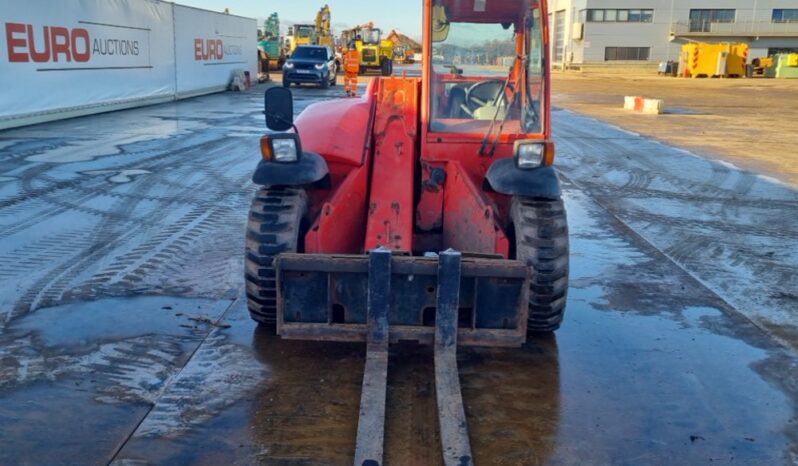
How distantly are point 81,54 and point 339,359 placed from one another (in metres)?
16.2

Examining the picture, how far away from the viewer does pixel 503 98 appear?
17.4ft

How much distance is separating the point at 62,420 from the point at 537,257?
278 cm

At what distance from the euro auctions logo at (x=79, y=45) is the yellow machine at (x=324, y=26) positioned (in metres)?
23.1

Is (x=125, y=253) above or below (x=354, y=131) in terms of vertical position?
below

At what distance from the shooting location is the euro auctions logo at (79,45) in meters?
15.4

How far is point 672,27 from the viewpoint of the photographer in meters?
62.2

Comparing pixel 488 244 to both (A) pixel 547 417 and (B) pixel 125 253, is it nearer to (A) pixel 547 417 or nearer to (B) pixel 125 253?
(A) pixel 547 417

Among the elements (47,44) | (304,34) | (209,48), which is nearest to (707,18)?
(304,34)

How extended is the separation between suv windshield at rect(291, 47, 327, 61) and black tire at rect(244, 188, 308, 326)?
28.7 meters

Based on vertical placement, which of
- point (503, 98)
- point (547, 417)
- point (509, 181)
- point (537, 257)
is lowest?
point (547, 417)

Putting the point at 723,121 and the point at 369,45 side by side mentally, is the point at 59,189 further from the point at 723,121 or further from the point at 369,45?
the point at 369,45

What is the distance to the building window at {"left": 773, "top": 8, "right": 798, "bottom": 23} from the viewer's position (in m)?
61.7

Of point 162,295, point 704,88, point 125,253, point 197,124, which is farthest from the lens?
point 704,88

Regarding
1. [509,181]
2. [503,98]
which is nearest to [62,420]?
[509,181]
